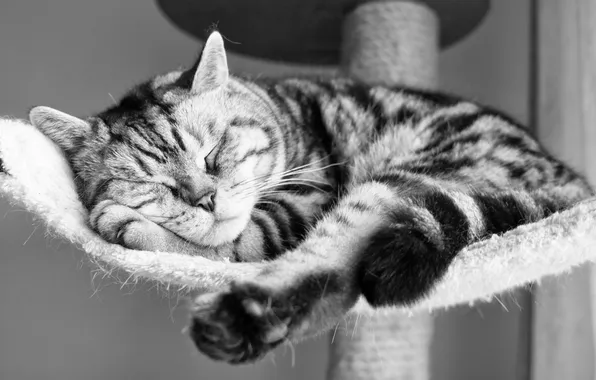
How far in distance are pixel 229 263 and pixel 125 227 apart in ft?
0.66

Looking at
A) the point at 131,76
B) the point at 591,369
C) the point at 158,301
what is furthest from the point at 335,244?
the point at 131,76

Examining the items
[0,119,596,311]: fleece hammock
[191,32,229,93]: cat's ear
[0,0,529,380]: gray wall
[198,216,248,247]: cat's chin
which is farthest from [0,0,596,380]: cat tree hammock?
[0,0,529,380]: gray wall

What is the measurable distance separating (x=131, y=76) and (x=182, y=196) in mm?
1435

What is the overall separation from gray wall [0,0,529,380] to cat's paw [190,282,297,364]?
1.45m

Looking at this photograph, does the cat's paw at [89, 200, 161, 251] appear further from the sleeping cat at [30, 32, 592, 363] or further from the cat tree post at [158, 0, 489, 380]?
the cat tree post at [158, 0, 489, 380]

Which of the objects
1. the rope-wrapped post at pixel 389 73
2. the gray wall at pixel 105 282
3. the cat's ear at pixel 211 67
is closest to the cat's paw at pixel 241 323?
the cat's ear at pixel 211 67

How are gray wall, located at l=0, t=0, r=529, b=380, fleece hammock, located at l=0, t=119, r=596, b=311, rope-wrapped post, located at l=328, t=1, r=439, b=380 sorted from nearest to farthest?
fleece hammock, located at l=0, t=119, r=596, b=311 → rope-wrapped post, located at l=328, t=1, r=439, b=380 → gray wall, located at l=0, t=0, r=529, b=380

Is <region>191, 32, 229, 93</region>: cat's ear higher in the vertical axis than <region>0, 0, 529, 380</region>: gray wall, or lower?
higher

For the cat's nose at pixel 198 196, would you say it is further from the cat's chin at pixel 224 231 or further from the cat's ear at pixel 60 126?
the cat's ear at pixel 60 126

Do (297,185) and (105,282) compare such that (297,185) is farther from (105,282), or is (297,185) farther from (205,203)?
(105,282)

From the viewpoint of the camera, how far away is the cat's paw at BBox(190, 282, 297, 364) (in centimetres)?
62

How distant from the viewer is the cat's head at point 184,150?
98 cm

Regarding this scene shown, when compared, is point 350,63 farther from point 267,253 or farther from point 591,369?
point 591,369

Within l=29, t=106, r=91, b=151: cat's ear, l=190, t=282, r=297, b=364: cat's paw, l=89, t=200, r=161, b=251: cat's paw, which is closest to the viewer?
l=190, t=282, r=297, b=364: cat's paw
